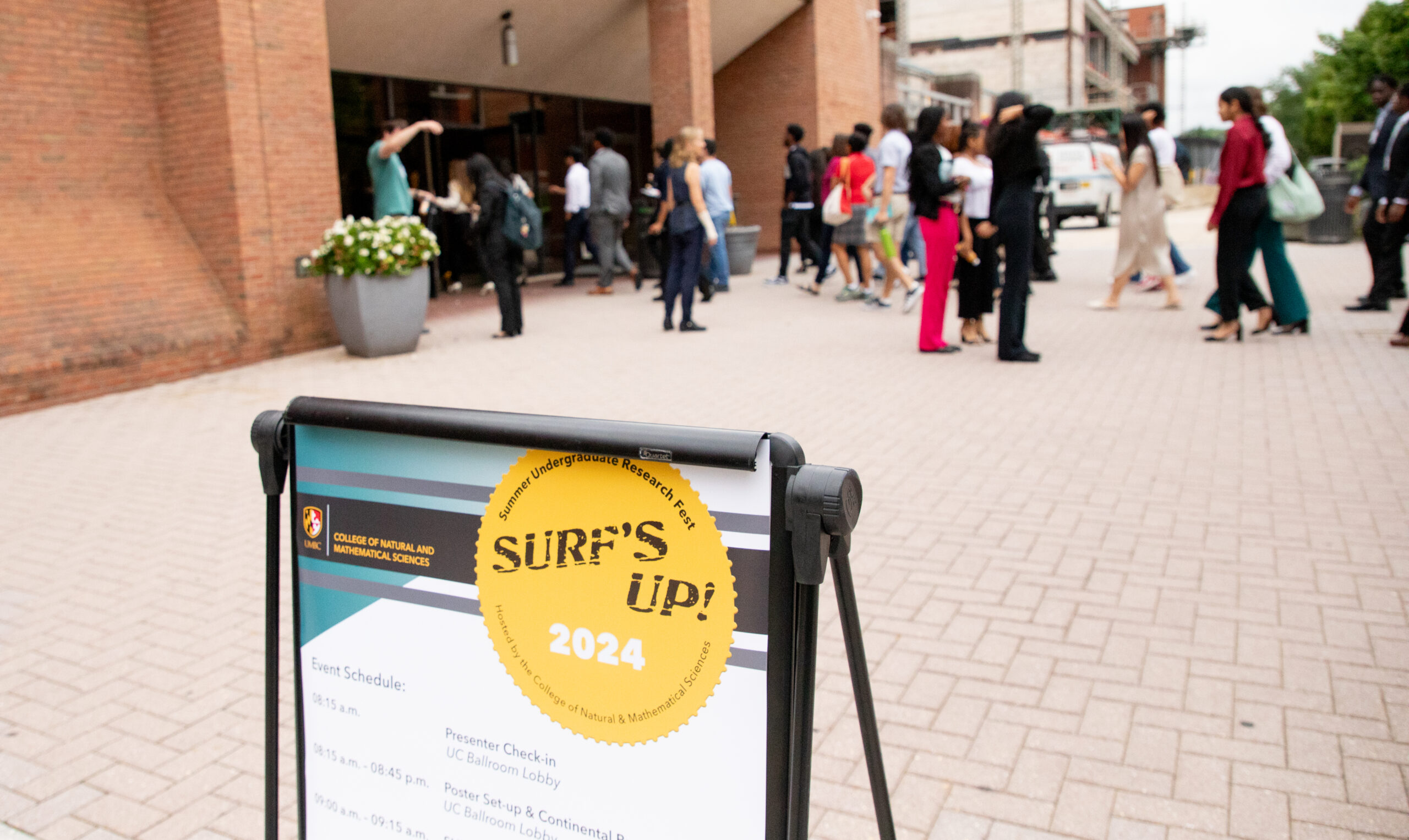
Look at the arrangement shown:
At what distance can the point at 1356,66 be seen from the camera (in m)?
30.6

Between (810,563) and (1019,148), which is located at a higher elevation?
(1019,148)

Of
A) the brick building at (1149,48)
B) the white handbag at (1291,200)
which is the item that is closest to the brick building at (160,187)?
the white handbag at (1291,200)

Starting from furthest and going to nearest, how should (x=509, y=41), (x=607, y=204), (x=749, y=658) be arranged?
1. (x=509, y=41)
2. (x=607, y=204)
3. (x=749, y=658)

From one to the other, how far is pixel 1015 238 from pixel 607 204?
8.13m

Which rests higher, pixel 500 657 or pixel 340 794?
pixel 500 657

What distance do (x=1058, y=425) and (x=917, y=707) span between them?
13.0 feet

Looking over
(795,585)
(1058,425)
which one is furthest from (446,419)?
(1058,425)

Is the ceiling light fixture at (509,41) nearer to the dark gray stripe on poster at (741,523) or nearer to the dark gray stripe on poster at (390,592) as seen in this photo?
the dark gray stripe on poster at (390,592)

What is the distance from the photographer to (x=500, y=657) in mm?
1989

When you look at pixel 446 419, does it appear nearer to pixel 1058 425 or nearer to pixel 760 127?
pixel 1058 425

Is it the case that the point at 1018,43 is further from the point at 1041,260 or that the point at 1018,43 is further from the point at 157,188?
the point at 157,188

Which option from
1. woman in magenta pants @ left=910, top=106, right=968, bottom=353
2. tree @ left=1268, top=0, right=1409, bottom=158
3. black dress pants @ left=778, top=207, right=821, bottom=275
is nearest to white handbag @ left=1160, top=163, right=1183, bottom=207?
woman in magenta pants @ left=910, top=106, right=968, bottom=353

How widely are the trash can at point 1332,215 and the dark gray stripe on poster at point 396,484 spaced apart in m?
19.4

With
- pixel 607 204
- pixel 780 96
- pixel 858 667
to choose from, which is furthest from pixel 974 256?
pixel 780 96
